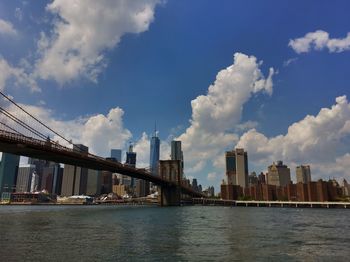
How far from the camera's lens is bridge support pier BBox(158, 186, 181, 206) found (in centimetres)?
15825

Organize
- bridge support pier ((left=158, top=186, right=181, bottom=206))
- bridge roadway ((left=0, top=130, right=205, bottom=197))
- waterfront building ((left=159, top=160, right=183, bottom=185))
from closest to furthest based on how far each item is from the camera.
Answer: bridge roadway ((left=0, top=130, right=205, bottom=197))
bridge support pier ((left=158, top=186, right=181, bottom=206))
waterfront building ((left=159, top=160, right=183, bottom=185))

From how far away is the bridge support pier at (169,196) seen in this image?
158m

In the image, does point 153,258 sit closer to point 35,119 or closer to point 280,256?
point 280,256

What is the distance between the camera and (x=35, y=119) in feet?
282

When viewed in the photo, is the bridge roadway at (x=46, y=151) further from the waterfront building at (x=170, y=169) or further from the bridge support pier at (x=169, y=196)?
the waterfront building at (x=170, y=169)

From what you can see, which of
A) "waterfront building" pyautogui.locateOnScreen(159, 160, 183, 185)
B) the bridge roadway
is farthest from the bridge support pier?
the bridge roadway

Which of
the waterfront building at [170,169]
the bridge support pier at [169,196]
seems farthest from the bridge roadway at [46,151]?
the waterfront building at [170,169]

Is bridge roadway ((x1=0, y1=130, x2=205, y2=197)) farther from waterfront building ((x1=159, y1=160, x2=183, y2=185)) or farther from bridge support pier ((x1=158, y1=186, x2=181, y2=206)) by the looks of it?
waterfront building ((x1=159, y1=160, x2=183, y2=185))

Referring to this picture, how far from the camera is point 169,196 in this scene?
522 feet

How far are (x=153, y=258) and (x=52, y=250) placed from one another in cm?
761

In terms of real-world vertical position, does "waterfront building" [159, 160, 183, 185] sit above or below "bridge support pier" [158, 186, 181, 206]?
above

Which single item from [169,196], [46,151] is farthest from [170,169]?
[46,151]

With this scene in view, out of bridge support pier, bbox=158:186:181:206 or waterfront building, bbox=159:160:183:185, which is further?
waterfront building, bbox=159:160:183:185

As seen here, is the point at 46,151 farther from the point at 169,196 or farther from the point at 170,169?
the point at 170,169
